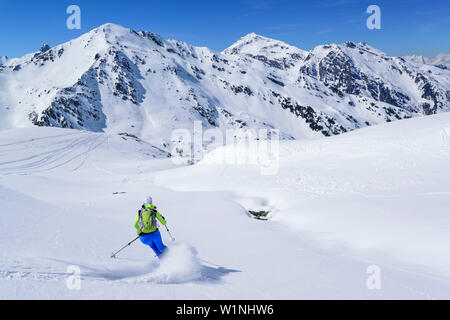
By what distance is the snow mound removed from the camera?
693 cm

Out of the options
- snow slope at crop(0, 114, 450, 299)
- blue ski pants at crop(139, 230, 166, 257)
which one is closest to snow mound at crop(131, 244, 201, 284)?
snow slope at crop(0, 114, 450, 299)

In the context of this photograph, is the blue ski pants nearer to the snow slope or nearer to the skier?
the skier

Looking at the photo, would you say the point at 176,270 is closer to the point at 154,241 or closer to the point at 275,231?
the point at 154,241

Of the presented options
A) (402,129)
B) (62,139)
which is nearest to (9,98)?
(62,139)

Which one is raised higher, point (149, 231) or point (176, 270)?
point (149, 231)

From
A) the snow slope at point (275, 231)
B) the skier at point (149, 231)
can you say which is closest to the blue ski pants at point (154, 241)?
the skier at point (149, 231)

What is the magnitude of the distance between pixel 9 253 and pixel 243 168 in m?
25.7

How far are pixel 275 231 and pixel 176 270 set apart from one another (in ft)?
28.8

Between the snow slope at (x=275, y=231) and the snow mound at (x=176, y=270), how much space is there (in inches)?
1.3

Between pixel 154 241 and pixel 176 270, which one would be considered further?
pixel 154 241

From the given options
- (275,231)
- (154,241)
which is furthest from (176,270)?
(275,231)

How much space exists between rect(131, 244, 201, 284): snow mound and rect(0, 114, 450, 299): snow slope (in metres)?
0.03

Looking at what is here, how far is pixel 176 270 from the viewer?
754 centimetres

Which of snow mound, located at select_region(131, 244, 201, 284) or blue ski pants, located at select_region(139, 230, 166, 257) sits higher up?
blue ski pants, located at select_region(139, 230, 166, 257)
